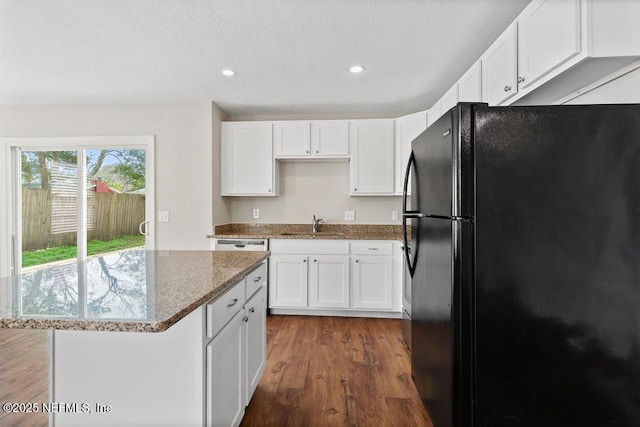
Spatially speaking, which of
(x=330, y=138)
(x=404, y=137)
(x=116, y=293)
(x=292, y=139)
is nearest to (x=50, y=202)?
(x=292, y=139)

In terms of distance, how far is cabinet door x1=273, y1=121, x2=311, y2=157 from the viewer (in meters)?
3.69

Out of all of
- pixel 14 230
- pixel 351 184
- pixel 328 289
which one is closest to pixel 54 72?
pixel 14 230

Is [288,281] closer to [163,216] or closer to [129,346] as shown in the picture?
[163,216]

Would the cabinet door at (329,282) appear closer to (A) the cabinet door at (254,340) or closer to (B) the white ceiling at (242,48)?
(A) the cabinet door at (254,340)

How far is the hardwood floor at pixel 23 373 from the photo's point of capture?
5.63ft

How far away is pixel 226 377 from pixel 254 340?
1.61 feet

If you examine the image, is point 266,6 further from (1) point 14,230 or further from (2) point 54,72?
(1) point 14,230

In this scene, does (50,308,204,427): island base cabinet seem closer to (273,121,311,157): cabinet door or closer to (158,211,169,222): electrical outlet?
(158,211,169,222): electrical outlet

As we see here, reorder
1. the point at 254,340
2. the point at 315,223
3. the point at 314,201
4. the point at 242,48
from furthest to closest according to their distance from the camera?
the point at 314,201
the point at 315,223
the point at 242,48
the point at 254,340

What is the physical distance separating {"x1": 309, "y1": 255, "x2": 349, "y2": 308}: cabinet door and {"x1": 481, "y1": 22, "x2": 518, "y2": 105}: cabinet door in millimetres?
2009

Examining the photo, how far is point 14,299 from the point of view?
104 centimetres

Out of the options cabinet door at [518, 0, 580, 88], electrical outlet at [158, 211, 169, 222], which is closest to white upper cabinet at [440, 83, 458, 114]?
cabinet door at [518, 0, 580, 88]

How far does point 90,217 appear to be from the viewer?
3697 millimetres

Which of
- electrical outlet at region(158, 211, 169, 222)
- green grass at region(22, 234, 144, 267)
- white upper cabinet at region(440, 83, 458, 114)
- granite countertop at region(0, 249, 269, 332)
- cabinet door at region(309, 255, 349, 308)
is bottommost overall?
cabinet door at region(309, 255, 349, 308)
